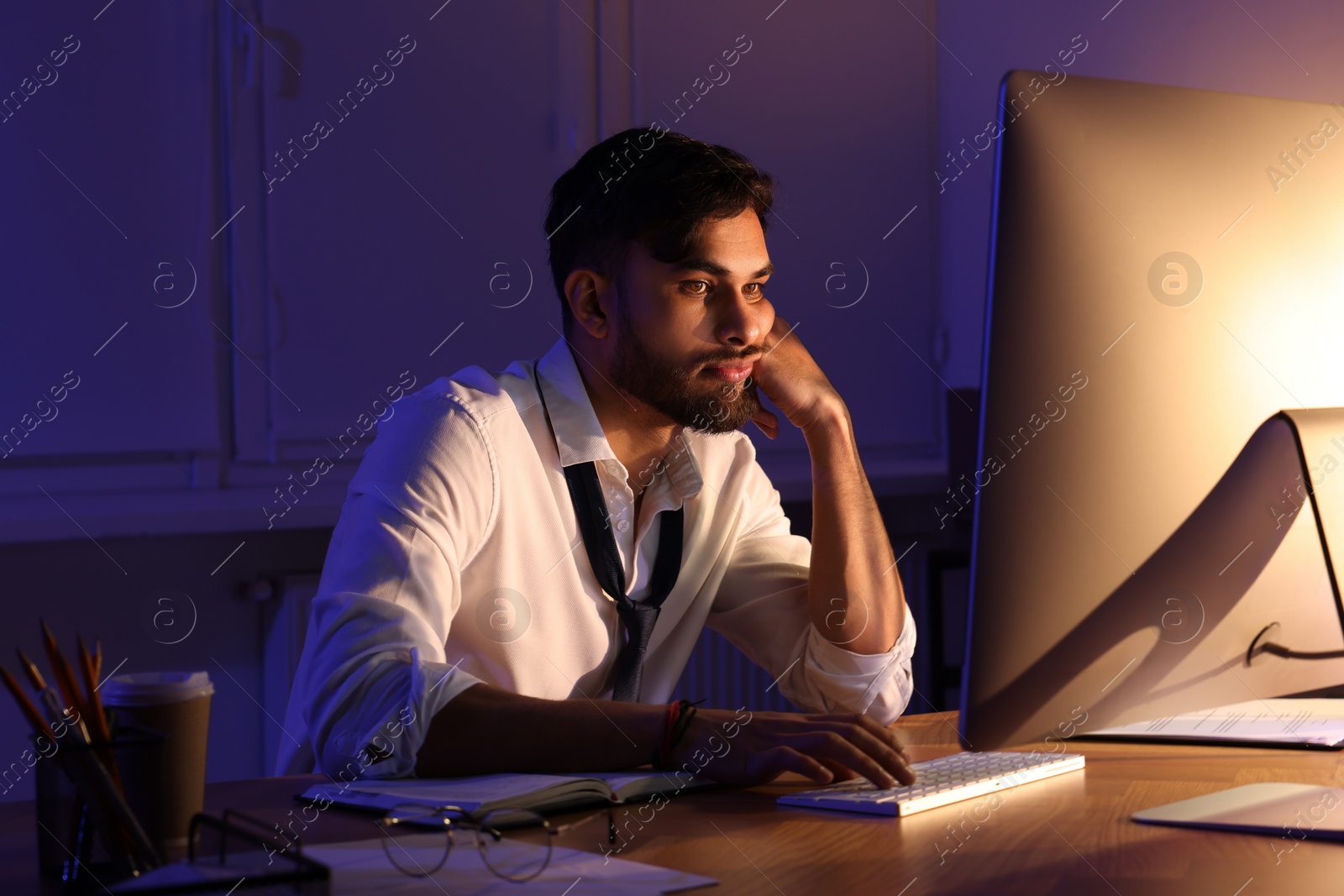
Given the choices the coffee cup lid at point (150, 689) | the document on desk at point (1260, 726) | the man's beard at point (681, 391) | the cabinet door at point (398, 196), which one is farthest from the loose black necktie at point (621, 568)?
the cabinet door at point (398, 196)

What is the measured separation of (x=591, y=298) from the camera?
1.70 meters

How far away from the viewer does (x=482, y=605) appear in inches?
58.5

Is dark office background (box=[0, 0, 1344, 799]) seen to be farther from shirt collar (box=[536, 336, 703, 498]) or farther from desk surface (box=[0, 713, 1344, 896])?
desk surface (box=[0, 713, 1344, 896])

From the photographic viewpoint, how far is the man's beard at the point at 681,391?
5.17ft

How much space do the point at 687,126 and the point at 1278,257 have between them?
2.25 metres

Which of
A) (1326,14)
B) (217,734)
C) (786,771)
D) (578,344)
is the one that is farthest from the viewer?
(217,734)

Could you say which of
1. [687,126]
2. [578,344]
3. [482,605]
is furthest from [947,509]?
[482,605]

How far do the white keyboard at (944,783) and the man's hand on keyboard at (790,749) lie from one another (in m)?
0.02

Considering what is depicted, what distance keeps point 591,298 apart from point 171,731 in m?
0.94

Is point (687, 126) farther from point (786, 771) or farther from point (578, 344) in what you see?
point (786, 771)

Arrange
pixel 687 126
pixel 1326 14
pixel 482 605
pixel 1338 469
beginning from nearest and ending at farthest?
pixel 1338 469 < pixel 482 605 < pixel 1326 14 < pixel 687 126

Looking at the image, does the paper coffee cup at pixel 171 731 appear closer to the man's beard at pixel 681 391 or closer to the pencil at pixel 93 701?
the pencil at pixel 93 701

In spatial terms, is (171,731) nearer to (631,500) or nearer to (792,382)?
(631,500)

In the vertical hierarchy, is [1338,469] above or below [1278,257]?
below
